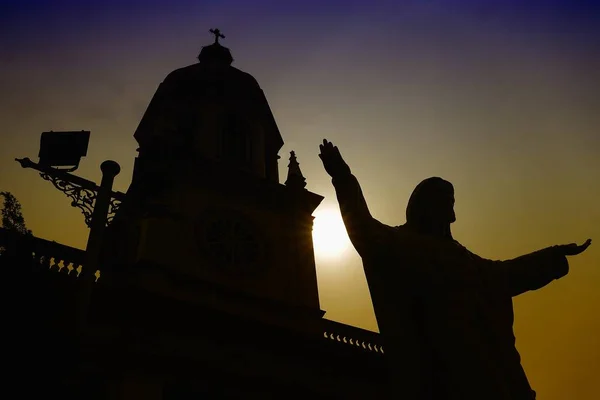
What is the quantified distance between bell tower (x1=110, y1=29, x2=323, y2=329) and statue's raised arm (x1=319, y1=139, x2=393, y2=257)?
11936 millimetres

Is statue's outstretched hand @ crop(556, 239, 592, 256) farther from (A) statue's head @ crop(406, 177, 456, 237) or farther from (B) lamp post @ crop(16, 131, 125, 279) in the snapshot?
(B) lamp post @ crop(16, 131, 125, 279)

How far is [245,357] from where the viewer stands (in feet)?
53.6

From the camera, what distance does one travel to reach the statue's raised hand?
396cm

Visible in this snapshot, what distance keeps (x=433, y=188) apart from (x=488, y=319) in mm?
1119

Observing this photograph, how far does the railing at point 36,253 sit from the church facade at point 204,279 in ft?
0.13

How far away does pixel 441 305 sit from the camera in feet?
11.8

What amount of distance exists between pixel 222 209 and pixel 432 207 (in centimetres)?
1766

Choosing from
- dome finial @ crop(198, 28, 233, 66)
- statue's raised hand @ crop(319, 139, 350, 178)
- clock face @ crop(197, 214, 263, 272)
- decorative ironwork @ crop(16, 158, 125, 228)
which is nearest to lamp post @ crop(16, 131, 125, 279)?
decorative ironwork @ crop(16, 158, 125, 228)

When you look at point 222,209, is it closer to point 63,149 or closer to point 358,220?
point 63,149

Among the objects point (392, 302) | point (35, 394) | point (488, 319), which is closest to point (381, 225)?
point (392, 302)

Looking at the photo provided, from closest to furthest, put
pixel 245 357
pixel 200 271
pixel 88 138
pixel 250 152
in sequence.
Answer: pixel 88 138, pixel 245 357, pixel 200 271, pixel 250 152

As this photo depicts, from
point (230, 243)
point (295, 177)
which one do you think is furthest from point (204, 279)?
point (295, 177)

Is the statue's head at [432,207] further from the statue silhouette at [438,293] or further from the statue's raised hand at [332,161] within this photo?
the statue's raised hand at [332,161]

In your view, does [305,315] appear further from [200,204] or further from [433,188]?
[433,188]
